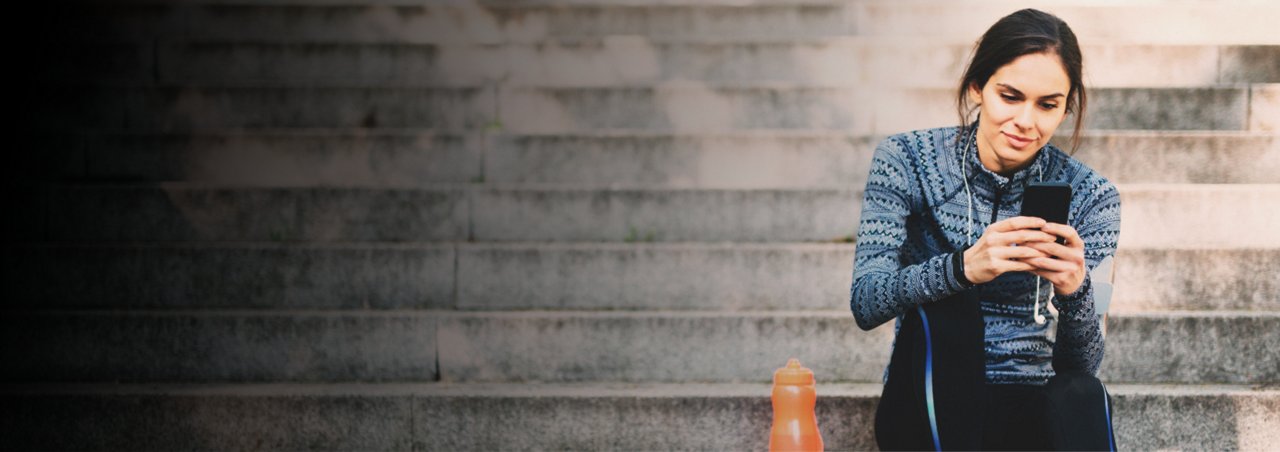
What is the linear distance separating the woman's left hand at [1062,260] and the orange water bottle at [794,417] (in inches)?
27.0

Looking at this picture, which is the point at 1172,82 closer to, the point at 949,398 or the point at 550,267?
the point at 550,267

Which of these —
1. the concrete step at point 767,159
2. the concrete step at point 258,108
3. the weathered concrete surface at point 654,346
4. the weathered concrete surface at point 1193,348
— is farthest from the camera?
the concrete step at point 258,108

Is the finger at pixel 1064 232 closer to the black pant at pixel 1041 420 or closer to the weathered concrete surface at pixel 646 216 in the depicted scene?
the black pant at pixel 1041 420

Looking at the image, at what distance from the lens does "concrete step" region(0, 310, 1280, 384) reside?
3953 millimetres

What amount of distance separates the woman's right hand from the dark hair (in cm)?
40

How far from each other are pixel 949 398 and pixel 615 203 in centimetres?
210

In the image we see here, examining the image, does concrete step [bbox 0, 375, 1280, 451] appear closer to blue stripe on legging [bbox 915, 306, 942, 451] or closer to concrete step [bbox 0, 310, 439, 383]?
concrete step [bbox 0, 310, 439, 383]

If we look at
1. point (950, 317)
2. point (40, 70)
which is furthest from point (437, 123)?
point (950, 317)

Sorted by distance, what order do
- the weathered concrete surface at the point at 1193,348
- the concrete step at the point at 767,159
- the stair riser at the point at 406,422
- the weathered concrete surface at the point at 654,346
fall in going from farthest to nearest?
the concrete step at the point at 767,159 < the weathered concrete surface at the point at 654,346 < the weathered concrete surface at the point at 1193,348 < the stair riser at the point at 406,422

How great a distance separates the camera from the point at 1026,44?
8.93 ft

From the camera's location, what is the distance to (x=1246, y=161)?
4.59 metres

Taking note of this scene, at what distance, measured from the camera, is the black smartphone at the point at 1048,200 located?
2551 millimetres

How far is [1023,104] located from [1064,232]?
361mm

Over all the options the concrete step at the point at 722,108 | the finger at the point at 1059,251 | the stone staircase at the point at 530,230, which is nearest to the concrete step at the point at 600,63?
the stone staircase at the point at 530,230
